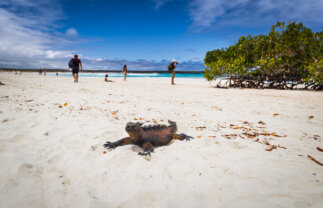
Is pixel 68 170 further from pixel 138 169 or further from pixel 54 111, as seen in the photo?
pixel 54 111

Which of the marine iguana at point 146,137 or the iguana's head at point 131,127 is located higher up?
the iguana's head at point 131,127

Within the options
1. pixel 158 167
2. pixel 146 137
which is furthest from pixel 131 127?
pixel 158 167

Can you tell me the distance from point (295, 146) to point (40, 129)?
222 inches

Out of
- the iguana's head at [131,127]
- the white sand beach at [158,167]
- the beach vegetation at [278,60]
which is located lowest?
the white sand beach at [158,167]

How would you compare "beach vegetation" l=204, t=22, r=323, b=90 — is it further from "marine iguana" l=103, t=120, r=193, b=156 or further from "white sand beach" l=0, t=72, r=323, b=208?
"marine iguana" l=103, t=120, r=193, b=156

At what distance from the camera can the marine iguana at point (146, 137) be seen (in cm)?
288

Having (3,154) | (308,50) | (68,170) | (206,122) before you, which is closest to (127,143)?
(68,170)

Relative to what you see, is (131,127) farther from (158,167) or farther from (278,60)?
(278,60)

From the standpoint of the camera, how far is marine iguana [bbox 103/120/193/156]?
2879 mm

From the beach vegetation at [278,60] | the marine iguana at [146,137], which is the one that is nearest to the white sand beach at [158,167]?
the marine iguana at [146,137]

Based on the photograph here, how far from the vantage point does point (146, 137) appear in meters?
3.05

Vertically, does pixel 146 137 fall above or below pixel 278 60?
below

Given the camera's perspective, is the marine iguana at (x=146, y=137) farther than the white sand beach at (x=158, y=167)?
Yes

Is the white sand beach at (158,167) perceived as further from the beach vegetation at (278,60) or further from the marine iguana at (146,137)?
the beach vegetation at (278,60)
